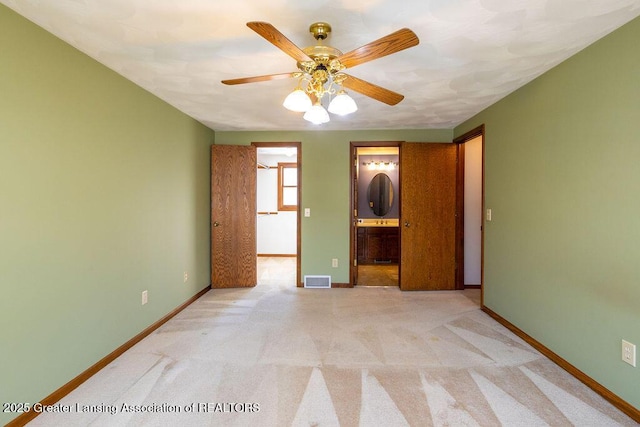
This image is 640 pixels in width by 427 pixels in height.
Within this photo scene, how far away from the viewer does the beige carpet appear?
1.69m

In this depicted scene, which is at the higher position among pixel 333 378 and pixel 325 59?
pixel 325 59

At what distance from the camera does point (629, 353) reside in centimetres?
172

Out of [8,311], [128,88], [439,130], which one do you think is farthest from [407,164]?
[8,311]

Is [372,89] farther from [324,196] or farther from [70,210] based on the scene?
[324,196]

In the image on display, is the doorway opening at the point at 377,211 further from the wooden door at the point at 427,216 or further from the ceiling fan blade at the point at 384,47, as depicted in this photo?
the ceiling fan blade at the point at 384,47

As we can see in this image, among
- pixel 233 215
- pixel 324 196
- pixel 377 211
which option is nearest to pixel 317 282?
pixel 324 196

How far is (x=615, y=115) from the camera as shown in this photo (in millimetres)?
1794

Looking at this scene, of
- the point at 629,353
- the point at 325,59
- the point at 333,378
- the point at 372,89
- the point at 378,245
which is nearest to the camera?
the point at 325,59

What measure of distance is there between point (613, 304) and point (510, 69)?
177cm

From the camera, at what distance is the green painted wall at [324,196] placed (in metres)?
4.21

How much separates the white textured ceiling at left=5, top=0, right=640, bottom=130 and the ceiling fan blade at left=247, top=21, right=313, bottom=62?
257 millimetres

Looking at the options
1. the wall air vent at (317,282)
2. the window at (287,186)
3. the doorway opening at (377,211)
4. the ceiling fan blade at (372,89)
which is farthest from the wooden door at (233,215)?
the ceiling fan blade at (372,89)

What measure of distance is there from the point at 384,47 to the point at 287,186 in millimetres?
5190

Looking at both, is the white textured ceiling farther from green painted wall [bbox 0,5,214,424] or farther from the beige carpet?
the beige carpet
